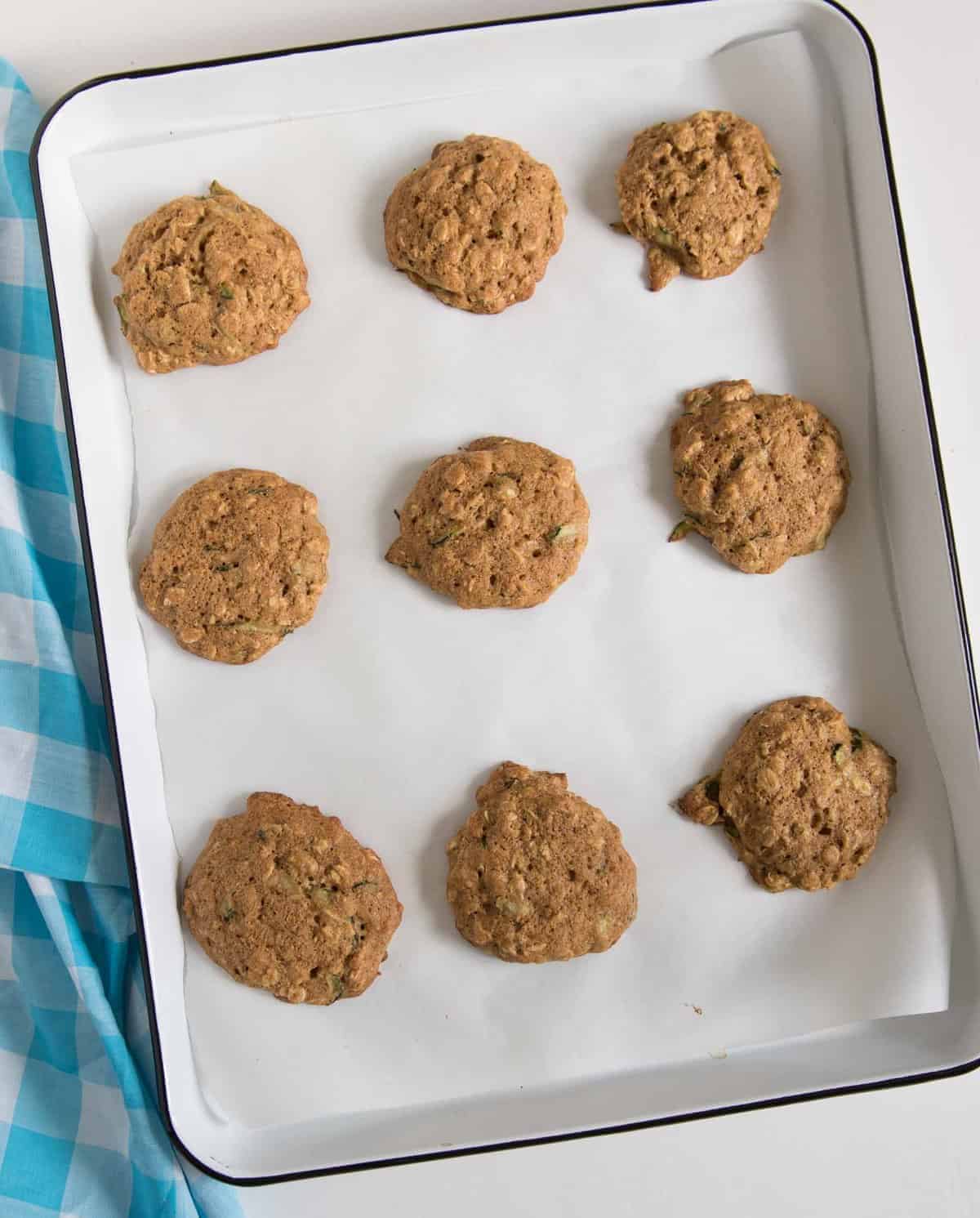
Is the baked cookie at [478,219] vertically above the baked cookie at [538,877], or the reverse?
the baked cookie at [478,219]

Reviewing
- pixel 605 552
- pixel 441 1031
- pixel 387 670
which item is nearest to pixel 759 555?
pixel 605 552

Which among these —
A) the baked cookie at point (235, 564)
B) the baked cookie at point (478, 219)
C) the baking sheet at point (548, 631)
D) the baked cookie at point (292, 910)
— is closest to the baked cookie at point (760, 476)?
the baking sheet at point (548, 631)

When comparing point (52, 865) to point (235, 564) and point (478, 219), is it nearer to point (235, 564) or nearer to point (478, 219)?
point (235, 564)

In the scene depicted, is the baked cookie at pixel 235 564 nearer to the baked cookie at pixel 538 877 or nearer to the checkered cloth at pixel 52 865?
the checkered cloth at pixel 52 865

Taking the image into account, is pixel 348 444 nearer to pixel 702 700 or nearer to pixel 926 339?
pixel 702 700

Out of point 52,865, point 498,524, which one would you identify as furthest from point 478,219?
point 52,865

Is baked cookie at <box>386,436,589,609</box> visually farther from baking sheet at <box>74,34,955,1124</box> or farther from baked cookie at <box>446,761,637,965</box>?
baked cookie at <box>446,761,637,965</box>
